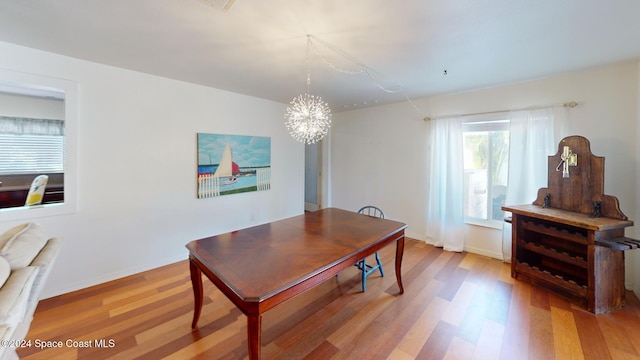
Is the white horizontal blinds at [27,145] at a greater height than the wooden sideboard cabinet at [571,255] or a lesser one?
greater

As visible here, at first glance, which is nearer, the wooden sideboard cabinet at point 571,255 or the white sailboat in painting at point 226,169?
the wooden sideboard cabinet at point 571,255

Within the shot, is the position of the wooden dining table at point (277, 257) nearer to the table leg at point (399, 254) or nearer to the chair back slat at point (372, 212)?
the table leg at point (399, 254)

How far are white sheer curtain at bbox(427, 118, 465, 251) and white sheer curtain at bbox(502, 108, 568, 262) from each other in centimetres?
56

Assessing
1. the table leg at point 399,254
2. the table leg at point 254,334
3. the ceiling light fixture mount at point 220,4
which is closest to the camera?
the table leg at point 254,334

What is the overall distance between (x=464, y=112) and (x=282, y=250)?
3.29 m

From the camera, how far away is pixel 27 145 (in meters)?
3.58

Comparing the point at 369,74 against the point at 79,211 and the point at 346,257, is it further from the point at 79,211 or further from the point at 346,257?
the point at 79,211

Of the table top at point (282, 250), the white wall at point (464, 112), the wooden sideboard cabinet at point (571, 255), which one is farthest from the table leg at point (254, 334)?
the white wall at point (464, 112)

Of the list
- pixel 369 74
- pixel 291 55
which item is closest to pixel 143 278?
pixel 291 55

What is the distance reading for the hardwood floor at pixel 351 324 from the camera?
5.52ft

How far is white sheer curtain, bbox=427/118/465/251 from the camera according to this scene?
3.46 m

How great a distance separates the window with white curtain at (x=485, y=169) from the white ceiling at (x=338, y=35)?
734 millimetres

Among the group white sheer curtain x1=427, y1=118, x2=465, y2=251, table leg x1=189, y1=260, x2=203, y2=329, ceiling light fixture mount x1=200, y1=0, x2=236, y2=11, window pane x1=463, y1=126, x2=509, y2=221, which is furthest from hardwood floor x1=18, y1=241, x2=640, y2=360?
ceiling light fixture mount x1=200, y1=0, x2=236, y2=11

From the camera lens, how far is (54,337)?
1.79m
